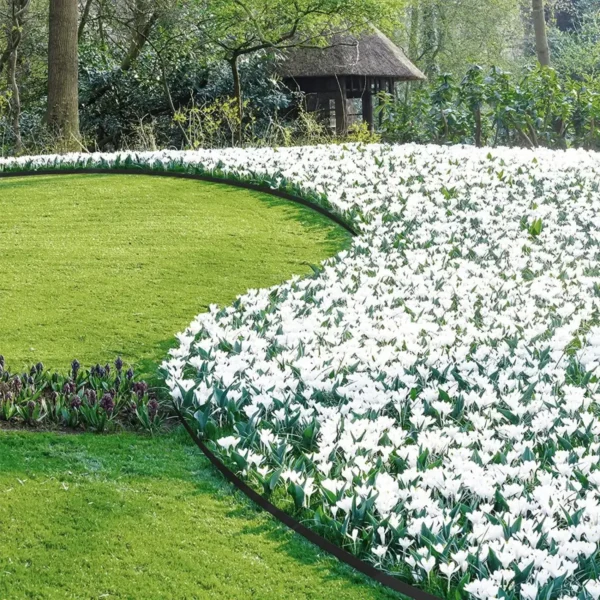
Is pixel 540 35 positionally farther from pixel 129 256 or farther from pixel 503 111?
pixel 129 256

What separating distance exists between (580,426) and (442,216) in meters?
4.95

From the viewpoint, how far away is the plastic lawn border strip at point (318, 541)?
12.2 ft

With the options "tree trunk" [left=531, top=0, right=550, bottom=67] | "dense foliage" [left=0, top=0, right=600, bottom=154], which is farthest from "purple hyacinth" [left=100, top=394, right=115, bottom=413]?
"tree trunk" [left=531, top=0, right=550, bottom=67]

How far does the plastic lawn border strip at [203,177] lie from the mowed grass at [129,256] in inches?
4.3

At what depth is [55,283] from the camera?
8.09 meters

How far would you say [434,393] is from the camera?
533 centimetres

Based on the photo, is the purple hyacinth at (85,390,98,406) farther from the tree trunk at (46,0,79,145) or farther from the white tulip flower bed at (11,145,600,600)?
the tree trunk at (46,0,79,145)

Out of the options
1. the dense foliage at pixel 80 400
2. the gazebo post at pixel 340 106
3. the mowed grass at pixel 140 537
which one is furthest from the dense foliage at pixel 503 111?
the mowed grass at pixel 140 537

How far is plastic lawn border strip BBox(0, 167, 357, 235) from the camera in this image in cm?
1024

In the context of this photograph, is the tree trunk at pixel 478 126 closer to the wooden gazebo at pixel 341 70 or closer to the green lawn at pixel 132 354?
the green lawn at pixel 132 354

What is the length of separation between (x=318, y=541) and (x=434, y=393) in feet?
4.96

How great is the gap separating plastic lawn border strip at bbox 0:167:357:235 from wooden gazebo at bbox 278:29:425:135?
1140 centimetres

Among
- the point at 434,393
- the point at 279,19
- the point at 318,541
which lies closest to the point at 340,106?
the point at 279,19

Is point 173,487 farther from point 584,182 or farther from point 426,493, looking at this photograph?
point 584,182
